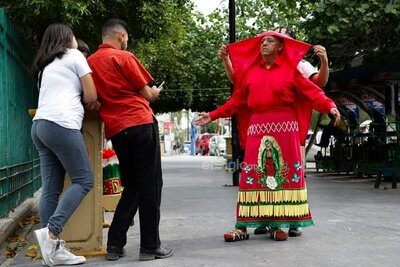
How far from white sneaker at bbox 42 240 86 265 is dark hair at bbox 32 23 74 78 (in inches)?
53.5

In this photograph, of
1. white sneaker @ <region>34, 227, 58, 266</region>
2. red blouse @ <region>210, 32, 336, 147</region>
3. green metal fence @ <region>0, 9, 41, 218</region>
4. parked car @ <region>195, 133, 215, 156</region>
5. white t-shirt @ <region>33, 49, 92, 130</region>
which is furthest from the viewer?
parked car @ <region>195, 133, 215, 156</region>

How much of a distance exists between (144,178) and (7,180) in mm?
2604

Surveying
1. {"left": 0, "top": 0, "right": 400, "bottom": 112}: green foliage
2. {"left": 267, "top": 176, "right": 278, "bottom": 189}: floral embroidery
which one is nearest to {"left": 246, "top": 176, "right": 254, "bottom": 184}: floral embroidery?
{"left": 267, "top": 176, "right": 278, "bottom": 189}: floral embroidery

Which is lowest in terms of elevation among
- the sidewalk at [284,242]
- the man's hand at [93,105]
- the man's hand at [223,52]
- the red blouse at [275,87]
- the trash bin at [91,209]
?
the sidewalk at [284,242]

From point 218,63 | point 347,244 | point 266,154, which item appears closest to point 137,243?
point 266,154

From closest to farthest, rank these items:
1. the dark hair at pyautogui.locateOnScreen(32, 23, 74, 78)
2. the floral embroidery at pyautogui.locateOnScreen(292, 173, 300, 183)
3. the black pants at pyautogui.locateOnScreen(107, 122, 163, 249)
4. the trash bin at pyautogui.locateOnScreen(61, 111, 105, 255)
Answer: the dark hair at pyautogui.locateOnScreen(32, 23, 74, 78) → the black pants at pyautogui.locateOnScreen(107, 122, 163, 249) → the trash bin at pyautogui.locateOnScreen(61, 111, 105, 255) → the floral embroidery at pyautogui.locateOnScreen(292, 173, 300, 183)

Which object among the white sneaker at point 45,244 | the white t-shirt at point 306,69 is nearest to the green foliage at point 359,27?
the white t-shirt at point 306,69

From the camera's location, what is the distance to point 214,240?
552cm

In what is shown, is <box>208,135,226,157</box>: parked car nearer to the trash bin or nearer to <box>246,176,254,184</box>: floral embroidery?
<box>246,176,254,184</box>: floral embroidery

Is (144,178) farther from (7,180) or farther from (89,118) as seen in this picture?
(7,180)

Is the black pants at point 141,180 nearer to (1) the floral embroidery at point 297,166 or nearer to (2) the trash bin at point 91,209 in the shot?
(2) the trash bin at point 91,209

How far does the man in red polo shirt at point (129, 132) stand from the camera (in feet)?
15.0

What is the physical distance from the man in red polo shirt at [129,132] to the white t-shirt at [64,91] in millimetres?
200

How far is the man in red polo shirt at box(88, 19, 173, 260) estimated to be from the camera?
15.0ft
